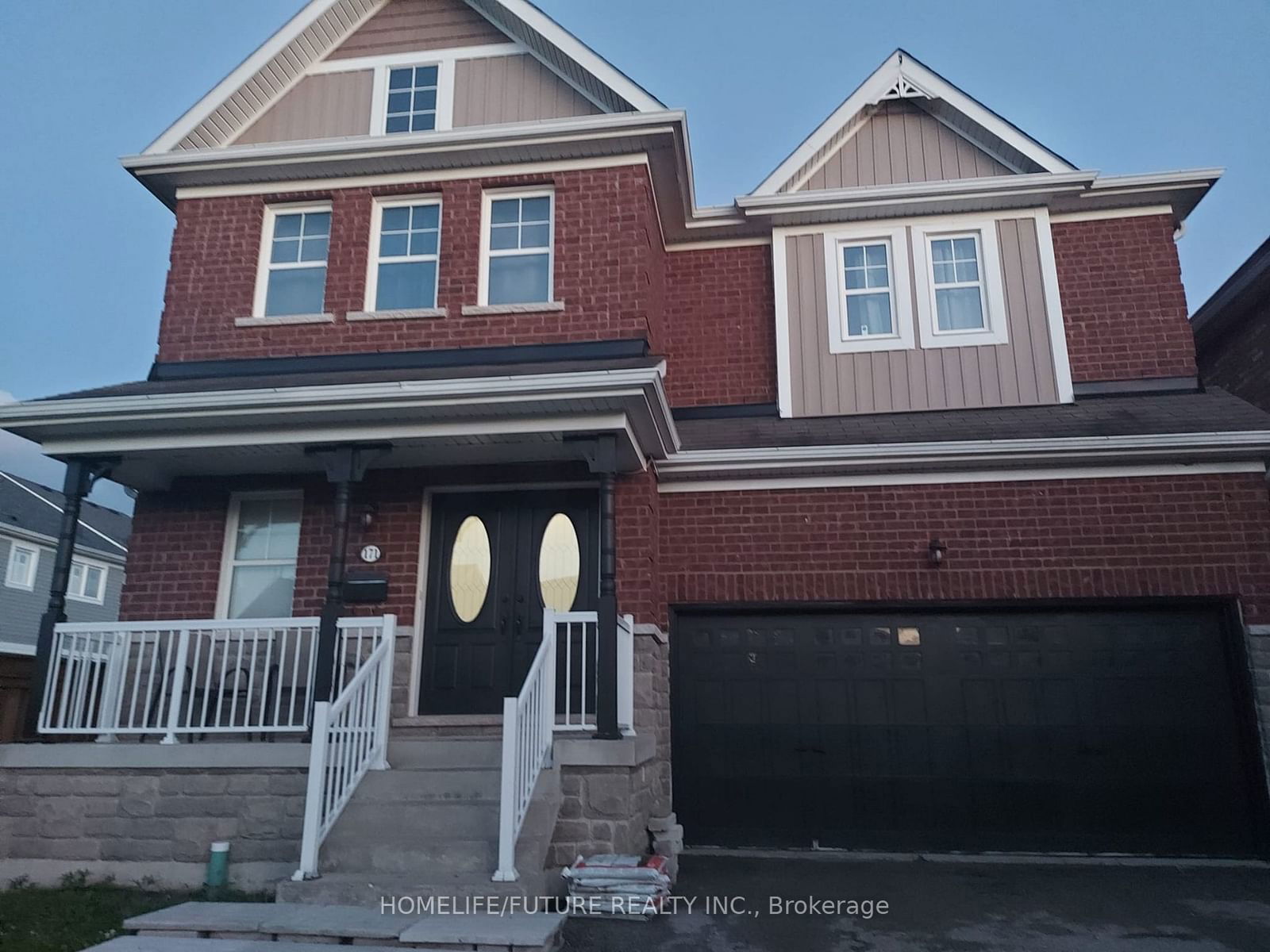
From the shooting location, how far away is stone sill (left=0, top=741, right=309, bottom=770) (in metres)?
6.50

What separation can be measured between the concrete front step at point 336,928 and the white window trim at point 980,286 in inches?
264

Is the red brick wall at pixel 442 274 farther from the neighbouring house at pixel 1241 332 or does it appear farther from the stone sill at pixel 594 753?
the neighbouring house at pixel 1241 332

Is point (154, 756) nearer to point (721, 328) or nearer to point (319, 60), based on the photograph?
point (721, 328)

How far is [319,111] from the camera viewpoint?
964 centimetres

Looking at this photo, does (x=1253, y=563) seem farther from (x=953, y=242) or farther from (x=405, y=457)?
(x=405, y=457)

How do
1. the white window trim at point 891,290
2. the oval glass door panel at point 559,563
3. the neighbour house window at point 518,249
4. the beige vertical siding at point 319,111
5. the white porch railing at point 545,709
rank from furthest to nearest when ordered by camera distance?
the beige vertical siding at point 319,111 → the white window trim at point 891,290 → the neighbour house window at point 518,249 → the oval glass door panel at point 559,563 → the white porch railing at point 545,709

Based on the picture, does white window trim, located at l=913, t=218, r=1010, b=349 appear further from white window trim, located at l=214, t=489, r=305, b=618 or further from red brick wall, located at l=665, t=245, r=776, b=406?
white window trim, located at l=214, t=489, r=305, b=618

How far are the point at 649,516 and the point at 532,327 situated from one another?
206cm

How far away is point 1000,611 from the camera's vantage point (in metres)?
8.20

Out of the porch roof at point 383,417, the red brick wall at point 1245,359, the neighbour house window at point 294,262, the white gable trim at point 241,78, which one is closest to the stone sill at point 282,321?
the neighbour house window at point 294,262

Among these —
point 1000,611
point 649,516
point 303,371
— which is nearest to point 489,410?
point 649,516

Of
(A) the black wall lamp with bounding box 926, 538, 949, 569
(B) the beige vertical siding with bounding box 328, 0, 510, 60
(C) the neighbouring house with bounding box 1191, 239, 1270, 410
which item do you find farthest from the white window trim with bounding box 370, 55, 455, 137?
(C) the neighbouring house with bounding box 1191, 239, 1270, 410

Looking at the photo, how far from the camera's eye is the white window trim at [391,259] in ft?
28.9

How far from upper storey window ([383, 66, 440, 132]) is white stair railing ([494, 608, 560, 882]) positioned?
18.4 ft
